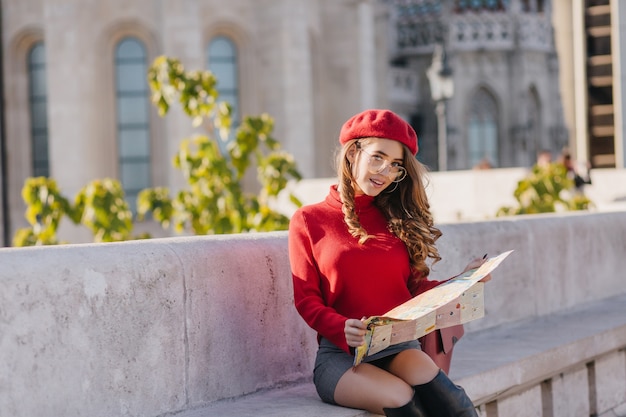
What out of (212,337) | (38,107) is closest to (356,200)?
(212,337)

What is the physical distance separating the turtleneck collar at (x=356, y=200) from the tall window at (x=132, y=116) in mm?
21397

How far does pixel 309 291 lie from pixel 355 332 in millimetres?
361

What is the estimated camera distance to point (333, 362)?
4.43 meters

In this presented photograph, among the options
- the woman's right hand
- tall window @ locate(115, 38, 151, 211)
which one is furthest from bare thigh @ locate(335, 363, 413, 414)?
tall window @ locate(115, 38, 151, 211)

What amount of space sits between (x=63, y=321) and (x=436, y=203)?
1453 centimetres

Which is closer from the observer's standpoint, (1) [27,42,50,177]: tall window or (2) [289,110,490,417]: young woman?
(2) [289,110,490,417]: young woman

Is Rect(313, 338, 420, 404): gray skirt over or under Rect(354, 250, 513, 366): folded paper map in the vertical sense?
under

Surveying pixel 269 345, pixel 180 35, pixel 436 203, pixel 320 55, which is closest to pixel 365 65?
pixel 320 55

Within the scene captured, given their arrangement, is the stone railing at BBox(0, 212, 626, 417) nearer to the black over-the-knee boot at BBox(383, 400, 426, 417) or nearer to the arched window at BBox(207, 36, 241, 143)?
the black over-the-knee boot at BBox(383, 400, 426, 417)

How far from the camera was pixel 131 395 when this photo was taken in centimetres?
423

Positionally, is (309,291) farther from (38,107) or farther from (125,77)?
(38,107)

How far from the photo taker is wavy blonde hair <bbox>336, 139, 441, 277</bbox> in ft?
15.1

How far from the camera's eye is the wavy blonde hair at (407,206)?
4.62m

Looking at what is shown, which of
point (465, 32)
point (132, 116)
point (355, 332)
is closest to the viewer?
point (355, 332)
